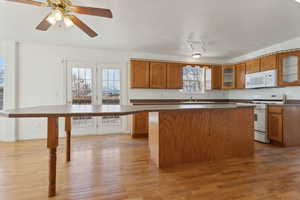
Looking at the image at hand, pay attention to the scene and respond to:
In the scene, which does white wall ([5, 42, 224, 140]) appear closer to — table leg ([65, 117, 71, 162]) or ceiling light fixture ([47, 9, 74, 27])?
table leg ([65, 117, 71, 162])

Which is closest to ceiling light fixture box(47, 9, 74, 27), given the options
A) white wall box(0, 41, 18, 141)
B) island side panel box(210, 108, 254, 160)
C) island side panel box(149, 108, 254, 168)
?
island side panel box(149, 108, 254, 168)

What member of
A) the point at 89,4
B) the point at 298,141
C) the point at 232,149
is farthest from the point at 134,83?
the point at 298,141

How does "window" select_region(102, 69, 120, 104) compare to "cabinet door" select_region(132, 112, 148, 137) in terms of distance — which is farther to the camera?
"window" select_region(102, 69, 120, 104)

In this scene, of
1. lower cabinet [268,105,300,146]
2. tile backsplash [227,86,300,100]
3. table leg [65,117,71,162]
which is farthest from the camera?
tile backsplash [227,86,300,100]

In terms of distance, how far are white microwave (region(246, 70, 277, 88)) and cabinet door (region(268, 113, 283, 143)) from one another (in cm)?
81

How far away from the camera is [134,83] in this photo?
462 centimetres

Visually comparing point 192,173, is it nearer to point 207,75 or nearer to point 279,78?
point 279,78

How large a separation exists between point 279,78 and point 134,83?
11.4ft

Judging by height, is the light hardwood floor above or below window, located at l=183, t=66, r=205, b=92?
below

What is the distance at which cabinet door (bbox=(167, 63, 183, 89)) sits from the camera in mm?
4910

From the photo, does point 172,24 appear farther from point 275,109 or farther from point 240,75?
point 240,75

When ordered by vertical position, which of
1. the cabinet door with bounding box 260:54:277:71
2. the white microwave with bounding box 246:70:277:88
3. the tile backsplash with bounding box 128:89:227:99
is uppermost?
the cabinet door with bounding box 260:54:277:71

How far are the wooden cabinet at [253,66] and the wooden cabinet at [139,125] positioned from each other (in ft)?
10.3

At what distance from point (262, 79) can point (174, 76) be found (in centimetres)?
223
